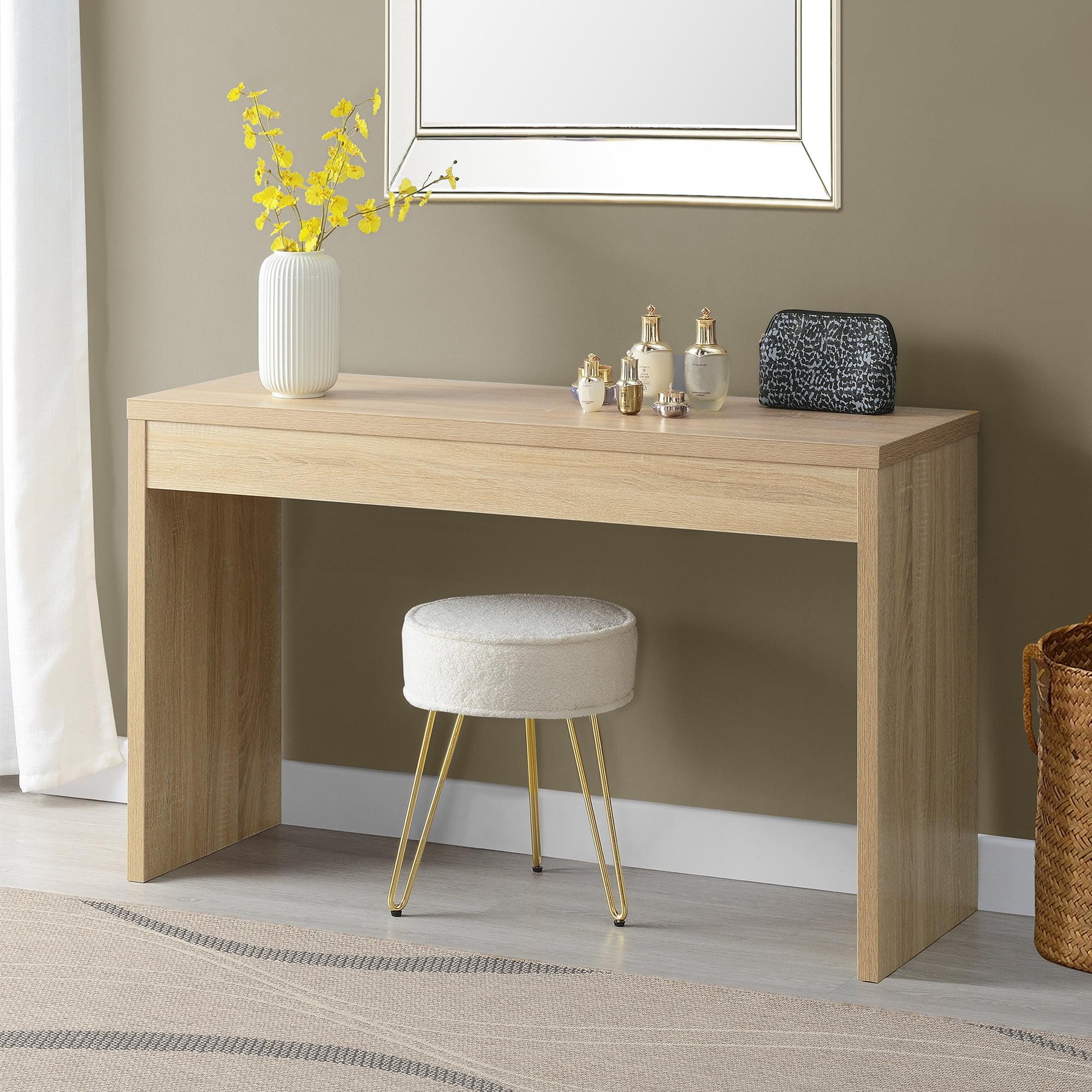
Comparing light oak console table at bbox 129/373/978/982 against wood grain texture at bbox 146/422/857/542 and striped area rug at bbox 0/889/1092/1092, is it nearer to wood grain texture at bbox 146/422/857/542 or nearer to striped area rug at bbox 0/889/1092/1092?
wood grain texture at bbox 146/422/857/542

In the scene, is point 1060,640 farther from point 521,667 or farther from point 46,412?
point 46,412

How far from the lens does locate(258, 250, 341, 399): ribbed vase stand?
8.99 feet

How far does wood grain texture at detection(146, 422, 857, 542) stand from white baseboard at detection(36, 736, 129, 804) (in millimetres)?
762

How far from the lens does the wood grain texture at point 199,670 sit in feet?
9.27

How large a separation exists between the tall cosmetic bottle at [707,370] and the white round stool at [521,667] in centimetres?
35

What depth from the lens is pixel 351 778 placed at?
317 centimetres

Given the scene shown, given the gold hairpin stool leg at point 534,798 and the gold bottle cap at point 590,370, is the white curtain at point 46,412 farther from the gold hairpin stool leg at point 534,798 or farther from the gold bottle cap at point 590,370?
the gold bottle cap at point 590,370

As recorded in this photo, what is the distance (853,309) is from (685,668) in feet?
2.15

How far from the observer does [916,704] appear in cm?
250

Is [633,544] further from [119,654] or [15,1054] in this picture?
[15,1054]

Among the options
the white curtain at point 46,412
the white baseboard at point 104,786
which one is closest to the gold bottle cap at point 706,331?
the white curtain at point 46,412

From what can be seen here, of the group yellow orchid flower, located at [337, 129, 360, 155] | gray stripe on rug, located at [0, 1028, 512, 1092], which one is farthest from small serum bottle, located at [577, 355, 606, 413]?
gray stripe on rug, located at [0, 1028, 512, 1092]

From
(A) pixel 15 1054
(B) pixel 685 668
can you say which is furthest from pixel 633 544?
(A) pixel 15 1054

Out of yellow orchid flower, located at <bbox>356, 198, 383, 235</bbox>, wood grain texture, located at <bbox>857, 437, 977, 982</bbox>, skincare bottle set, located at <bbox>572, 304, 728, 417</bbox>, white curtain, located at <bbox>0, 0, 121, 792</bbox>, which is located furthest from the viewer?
white curtain, located at <bbox>0, 0, 121, 792</bbox>
